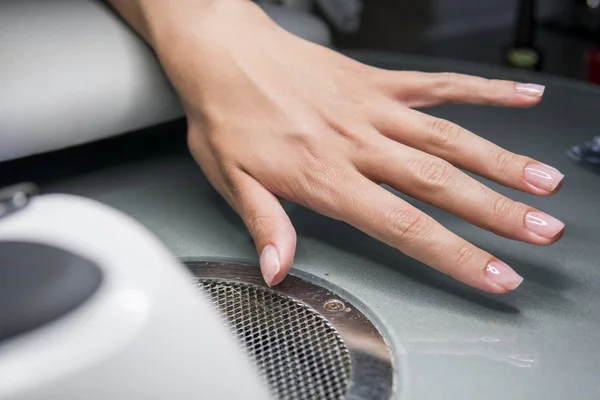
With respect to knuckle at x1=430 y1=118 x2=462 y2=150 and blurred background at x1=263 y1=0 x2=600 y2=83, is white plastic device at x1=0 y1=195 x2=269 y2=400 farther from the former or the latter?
blurred background at x1=263 y1=0 x2=600 y2=83

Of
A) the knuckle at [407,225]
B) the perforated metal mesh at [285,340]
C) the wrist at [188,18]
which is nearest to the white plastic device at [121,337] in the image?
the perforated metal mesh at [285,340]

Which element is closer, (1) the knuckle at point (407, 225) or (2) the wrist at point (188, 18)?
(1) the knuckle at point (407, 225)

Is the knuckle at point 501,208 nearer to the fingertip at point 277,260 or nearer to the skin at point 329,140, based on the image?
the skin at point 329,140

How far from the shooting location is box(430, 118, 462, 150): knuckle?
1.86ft

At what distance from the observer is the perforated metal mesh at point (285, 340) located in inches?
16.7

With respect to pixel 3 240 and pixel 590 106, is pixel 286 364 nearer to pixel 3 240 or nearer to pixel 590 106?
pixel 3 240

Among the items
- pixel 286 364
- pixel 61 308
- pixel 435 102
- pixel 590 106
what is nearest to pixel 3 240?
pixel 61 308

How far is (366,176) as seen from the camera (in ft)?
1.89

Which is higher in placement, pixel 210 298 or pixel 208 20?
pixel 208 20

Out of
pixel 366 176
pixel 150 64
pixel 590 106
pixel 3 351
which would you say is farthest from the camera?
pixel 590 106

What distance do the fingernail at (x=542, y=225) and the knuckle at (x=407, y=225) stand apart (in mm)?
79

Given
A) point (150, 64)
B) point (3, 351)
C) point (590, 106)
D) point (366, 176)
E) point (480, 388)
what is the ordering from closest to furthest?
point (3, 351)
point (480, 388)
point (366, 176)
point (150, 64)
point (590, 106)

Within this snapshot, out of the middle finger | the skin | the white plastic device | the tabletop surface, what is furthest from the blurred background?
the white plastic device

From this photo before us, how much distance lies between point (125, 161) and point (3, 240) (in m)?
0.45
